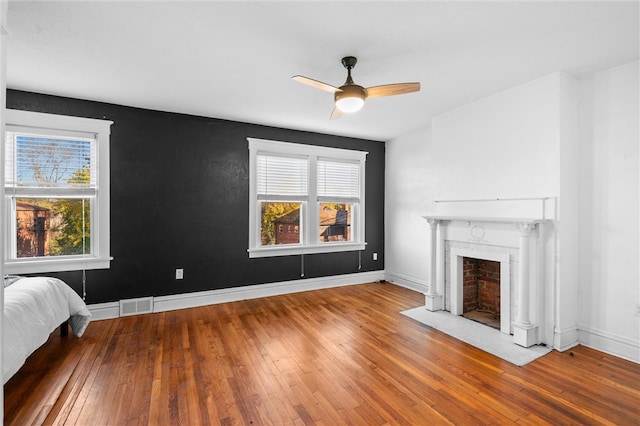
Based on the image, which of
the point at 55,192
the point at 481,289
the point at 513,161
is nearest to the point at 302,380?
the point at 481,289

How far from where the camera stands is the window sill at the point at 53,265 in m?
3.41

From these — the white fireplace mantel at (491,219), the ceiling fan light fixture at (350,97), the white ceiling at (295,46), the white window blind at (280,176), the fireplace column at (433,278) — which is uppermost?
the white ceiling at (295,46)

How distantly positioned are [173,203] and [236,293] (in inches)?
60.8

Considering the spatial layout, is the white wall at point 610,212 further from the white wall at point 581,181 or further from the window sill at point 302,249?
the window sill at point 302,249

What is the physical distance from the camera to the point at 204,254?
173 inches

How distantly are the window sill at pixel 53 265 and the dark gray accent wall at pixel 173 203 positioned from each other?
0.28 feet

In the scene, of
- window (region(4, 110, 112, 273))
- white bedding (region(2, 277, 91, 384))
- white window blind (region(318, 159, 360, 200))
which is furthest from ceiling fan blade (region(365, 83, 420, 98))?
window (region(4, 110, 112, 273))

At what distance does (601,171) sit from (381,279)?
3603 millimetres

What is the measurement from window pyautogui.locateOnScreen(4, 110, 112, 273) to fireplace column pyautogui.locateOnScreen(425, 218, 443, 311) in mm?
4047

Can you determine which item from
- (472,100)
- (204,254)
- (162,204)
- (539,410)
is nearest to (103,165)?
(162,204)

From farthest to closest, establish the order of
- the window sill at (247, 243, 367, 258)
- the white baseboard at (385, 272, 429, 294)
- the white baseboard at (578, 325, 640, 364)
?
the white baseboard at (385, 272, 429, 294) → the window sill at (247, 243, 367, 258) → the white baseboard at (578, 325, 640, 364)

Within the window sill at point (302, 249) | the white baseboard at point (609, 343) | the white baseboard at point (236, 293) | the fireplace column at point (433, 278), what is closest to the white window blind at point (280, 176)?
the window sill at point (302, 249)

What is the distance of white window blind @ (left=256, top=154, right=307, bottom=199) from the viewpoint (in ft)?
15.7

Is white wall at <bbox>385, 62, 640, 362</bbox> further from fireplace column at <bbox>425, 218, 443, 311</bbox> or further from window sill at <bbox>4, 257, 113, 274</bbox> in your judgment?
window sill at <bbox>4, 257, 113, 274</bbox>
